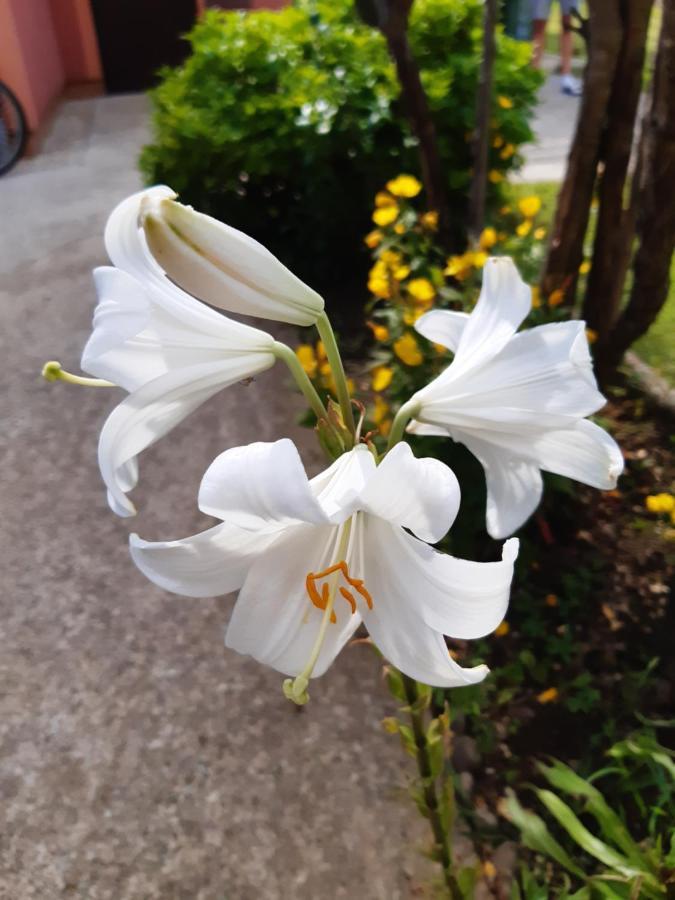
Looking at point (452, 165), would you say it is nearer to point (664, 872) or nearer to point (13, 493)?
point (13, 493)

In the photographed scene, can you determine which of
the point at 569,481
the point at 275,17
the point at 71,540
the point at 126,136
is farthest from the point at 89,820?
the point at 126,136

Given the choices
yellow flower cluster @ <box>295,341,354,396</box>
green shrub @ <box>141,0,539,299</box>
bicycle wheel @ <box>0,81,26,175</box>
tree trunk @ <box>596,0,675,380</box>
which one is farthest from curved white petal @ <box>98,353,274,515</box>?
bicycle wheel @ <box>0,81,26,175</box>

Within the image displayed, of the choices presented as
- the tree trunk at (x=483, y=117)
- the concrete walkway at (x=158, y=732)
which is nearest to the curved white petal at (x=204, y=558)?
the concrete walkway at (x=158, y=732)

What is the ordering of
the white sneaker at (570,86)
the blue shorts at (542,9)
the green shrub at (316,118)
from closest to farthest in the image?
the green shrub at (316,118), the blue shorts at (542,9), the white sneaker at (570,86)

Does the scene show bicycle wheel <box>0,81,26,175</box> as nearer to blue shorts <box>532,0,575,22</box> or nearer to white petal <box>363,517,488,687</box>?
blue shorts <box>532,0,575,22</box>

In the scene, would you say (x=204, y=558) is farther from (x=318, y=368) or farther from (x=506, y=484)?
(x=318, y=368)

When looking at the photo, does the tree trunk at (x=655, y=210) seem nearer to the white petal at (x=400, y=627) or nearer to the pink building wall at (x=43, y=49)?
the white petal at (x=400, y=627)

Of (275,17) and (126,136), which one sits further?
(126,136)
